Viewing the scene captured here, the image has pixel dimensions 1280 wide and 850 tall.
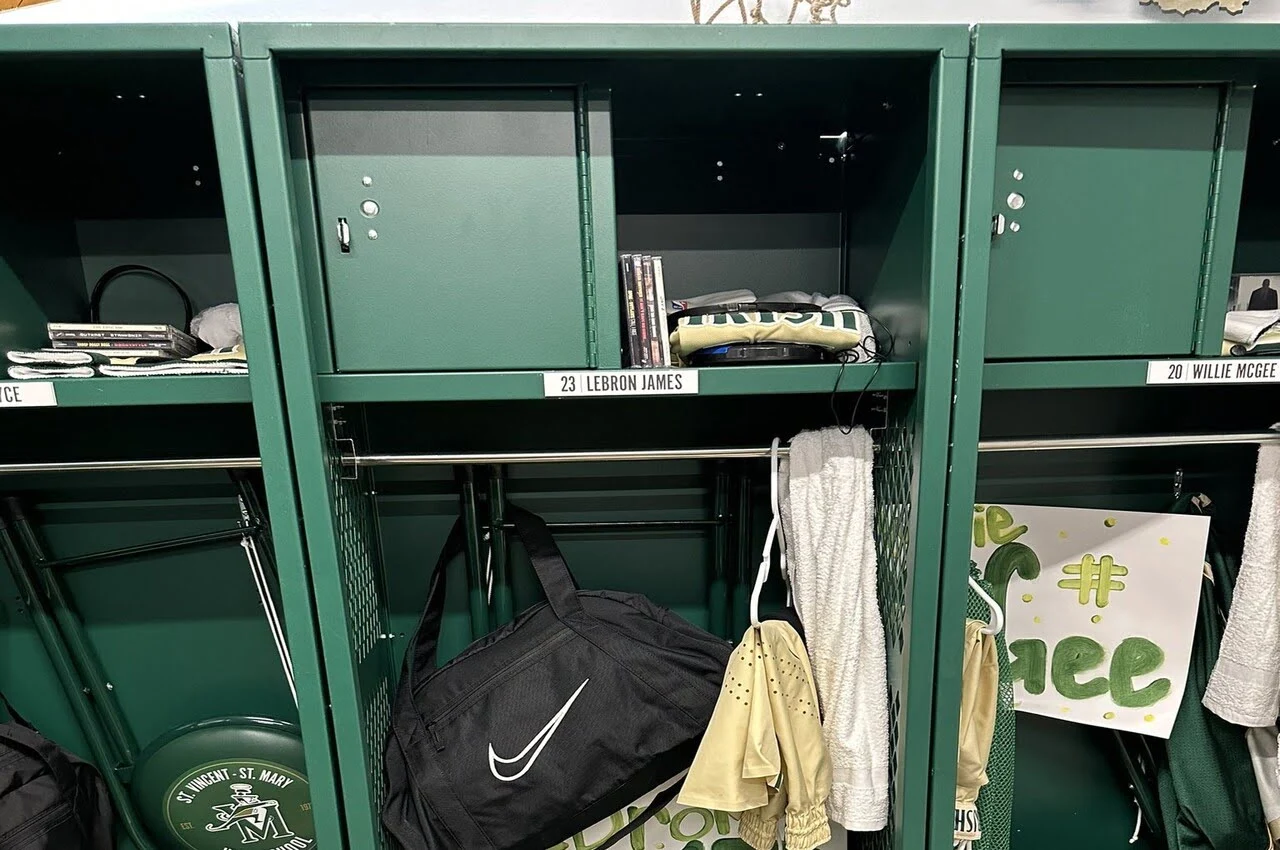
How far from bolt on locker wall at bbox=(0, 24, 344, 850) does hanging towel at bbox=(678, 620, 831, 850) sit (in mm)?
540

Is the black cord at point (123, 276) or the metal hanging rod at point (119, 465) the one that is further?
the black cord at point (123, 276)

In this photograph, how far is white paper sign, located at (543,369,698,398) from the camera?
82 centimetres

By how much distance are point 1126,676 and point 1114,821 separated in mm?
400

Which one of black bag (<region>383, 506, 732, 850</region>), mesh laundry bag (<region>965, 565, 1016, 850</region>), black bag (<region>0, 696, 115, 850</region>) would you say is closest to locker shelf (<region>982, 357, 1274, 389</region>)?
mesh laundry bag (<region>965, 565, 1016, 850</region>)

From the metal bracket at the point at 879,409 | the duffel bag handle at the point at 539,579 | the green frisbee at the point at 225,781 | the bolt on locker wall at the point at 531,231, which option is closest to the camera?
the bolt on locker wall at the point at 531,231

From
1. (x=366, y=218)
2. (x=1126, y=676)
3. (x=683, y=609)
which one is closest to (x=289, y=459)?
(x=366, y=218)

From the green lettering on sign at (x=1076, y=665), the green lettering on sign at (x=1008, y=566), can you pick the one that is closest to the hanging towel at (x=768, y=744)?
the green lettering on sign at (x=1008, y=566)

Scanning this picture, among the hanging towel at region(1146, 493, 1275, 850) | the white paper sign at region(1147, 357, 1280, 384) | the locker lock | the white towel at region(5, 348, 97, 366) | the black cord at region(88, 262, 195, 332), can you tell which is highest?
the locker lock

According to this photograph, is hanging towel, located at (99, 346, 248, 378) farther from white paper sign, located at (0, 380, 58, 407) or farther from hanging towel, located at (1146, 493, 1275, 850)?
hanging towel, located at (1146, 493, 1275, 850)

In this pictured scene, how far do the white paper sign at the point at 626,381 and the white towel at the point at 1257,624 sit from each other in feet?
2.99

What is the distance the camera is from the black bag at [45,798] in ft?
3.28

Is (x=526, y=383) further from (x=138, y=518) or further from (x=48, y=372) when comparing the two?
(x=138, y=518)

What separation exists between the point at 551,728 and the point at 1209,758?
48.8 inches

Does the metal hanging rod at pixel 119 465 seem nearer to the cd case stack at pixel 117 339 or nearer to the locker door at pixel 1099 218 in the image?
the cd case stack at pixel 117 339
